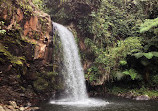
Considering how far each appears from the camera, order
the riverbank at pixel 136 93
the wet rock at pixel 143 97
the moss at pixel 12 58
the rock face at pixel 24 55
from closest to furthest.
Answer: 1. the moss at pixel 12 58
2. the rock face at pixel 24 55
3. the wet rock at pixel 143 97
4. the riverbank at pixel 136 93

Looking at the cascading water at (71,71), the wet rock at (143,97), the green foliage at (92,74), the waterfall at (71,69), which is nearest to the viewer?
the wet rock at (143,97)

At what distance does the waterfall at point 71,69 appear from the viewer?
1374cm

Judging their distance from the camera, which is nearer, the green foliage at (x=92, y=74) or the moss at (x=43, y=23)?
the moss at (x=43, y=23)

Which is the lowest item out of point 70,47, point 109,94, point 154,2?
point 109,94

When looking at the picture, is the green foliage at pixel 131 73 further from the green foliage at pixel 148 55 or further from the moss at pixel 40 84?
the moss at pixel 40 84

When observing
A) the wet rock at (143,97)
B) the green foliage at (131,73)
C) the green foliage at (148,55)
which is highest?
the green foliage at (148,55)

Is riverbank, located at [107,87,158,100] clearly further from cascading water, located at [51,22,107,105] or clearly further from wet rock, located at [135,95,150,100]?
cascading water, located at [51,22,107,105]

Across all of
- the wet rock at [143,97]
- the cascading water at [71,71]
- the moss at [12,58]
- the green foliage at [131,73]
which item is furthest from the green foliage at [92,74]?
the moss at [12,58]

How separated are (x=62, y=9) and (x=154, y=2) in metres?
10.8

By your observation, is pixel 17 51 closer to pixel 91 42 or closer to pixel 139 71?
pixel 91 42

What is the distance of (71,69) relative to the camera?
14.8 metres

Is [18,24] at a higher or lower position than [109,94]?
higher

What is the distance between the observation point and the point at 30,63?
36.8ft

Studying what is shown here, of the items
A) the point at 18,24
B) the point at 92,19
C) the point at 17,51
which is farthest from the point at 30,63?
the point at 92,19
